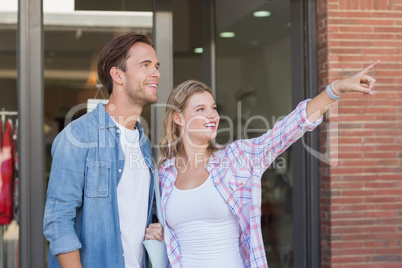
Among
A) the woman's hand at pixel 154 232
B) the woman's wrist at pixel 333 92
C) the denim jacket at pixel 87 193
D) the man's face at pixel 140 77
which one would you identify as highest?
the man's face at pixel 140 77

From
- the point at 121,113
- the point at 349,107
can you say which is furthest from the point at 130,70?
the point at 349,107

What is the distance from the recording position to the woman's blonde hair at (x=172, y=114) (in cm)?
318

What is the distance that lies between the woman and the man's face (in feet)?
0.85

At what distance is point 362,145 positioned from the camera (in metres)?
4.66

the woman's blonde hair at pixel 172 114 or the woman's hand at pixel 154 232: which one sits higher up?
the woman's blonde hair at pixel 172 114

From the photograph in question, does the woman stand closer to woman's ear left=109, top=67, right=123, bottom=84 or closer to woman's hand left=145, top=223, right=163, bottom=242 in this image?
woman's hand left=145, top=223, right=163, bottom=242

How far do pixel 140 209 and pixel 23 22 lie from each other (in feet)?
7.59

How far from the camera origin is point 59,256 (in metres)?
2.62

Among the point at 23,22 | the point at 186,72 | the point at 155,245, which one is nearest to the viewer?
the point at 155,245

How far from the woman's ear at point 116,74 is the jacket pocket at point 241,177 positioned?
0.79 metres

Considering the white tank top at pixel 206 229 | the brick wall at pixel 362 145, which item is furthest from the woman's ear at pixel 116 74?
the brick wall at pixel 362 145

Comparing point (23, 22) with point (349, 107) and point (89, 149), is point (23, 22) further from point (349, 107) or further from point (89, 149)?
point (349, 107)

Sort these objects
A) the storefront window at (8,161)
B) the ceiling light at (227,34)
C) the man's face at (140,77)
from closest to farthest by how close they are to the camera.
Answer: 1. the man's face at (140,77)
2. the storefront window at (8,161)
3. the ceiling light at (227,34)

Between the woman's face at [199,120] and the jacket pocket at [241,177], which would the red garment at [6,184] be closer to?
the woman's face at [199,120]
